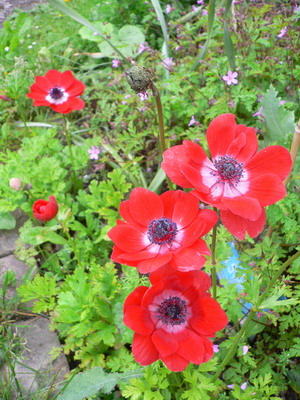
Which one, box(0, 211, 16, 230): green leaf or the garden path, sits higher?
box(0, 211, 16, 230): green leaf

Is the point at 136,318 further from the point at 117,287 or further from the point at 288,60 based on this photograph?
the point at 288,60

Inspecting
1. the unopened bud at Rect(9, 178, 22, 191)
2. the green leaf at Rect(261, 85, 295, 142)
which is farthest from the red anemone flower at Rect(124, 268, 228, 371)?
the unopened bud at Rect(9, 178, 22, 191)

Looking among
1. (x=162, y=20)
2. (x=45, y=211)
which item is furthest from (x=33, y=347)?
(x=162, y=20)

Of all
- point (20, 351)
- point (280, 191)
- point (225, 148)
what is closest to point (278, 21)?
point (225, 148)

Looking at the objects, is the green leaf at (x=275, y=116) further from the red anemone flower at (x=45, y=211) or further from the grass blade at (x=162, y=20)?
the red anemone flower at (x=45, y=211)

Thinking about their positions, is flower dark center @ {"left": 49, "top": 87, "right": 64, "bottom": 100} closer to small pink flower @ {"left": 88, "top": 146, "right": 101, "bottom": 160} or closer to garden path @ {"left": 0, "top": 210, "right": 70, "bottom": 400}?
small pink flower @ {"left": 88, "top": 146, "right": 101, "bottom": 160}

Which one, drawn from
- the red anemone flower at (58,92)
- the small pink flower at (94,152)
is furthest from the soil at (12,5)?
the small pink flower at (94,152)
